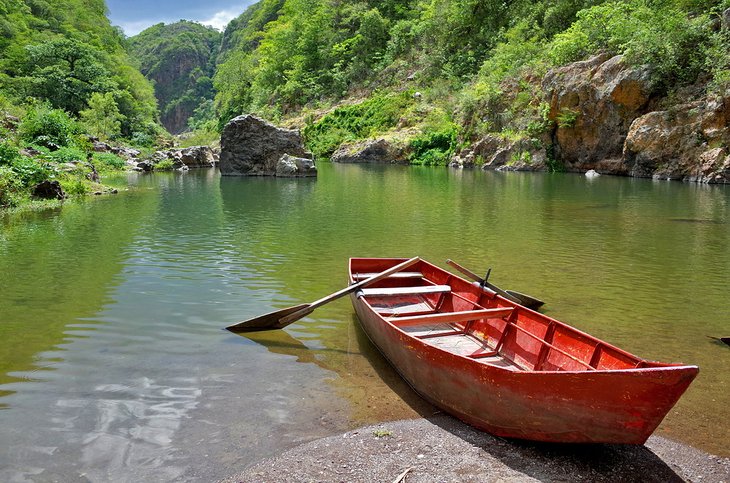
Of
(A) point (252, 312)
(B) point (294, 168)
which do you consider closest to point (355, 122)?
(B) point (294, 168)

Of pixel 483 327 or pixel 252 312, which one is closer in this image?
pixel 483 327

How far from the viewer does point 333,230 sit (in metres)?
16.3

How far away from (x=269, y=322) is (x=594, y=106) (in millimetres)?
34074

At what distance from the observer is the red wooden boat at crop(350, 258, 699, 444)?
169 inches

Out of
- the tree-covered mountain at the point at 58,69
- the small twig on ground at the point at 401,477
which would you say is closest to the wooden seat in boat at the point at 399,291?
the small twig on ground at the point at 401,477

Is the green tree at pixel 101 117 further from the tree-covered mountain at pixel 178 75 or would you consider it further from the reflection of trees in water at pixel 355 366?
the tree-covered mountain at pixel 178 75

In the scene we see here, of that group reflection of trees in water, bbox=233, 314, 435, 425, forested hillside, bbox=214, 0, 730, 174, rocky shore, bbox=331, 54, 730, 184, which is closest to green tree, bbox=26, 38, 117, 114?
forested hillside, bbox=214, 0, 730, 174

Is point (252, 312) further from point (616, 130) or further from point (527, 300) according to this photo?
point (616, 130)

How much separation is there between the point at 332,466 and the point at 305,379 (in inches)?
76.7

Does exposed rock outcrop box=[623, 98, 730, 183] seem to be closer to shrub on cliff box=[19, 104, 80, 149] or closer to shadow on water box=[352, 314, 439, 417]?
shadow on water box=[352, 314, 439, 417]

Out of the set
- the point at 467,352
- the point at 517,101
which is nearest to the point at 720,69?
the point at 517,101

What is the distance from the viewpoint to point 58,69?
188 ft

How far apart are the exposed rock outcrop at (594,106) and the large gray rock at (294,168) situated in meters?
18.3

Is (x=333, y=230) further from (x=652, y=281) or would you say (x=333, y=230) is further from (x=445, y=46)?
(x=445, y=46)
